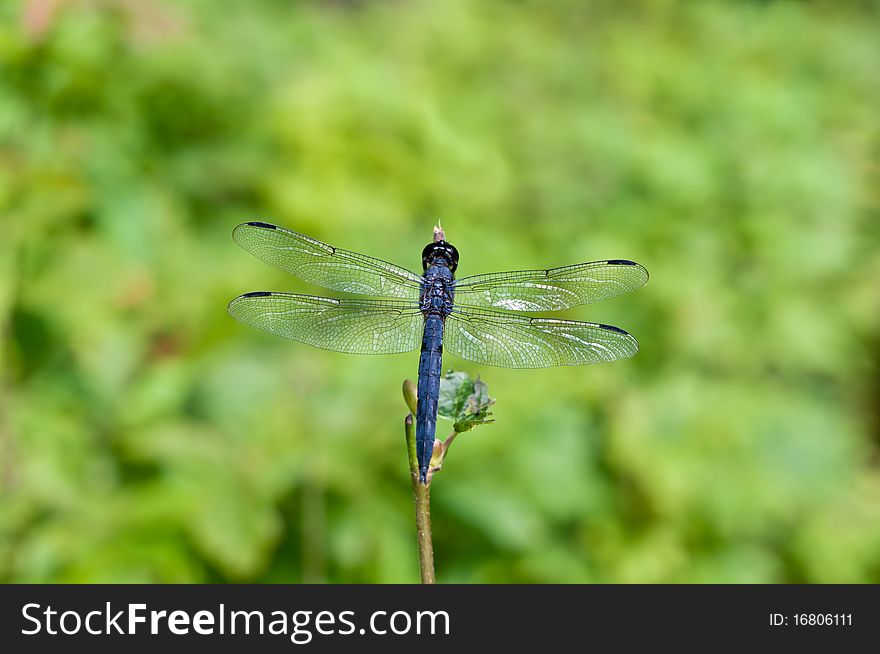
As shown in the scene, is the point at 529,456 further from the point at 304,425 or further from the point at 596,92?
the point at 596,92

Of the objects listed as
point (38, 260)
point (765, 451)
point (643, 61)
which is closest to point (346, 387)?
point (38, 260)

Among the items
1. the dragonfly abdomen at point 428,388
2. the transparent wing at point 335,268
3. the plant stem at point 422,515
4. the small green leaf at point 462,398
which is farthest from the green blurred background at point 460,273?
the plant stem at point 422,515

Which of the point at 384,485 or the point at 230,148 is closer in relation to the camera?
the point at 384,485

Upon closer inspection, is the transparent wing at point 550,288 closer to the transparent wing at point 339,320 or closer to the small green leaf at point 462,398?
the transparent wing at point 339,320

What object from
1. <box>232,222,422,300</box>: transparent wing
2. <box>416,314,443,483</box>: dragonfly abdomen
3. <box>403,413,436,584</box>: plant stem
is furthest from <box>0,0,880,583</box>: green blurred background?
<box>403,413,436,584</box>: plant stem

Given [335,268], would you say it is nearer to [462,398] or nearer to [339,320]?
[339,320]

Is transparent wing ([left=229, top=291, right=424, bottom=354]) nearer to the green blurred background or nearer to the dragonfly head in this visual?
the dragonfly head

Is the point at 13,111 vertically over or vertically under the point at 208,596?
over
